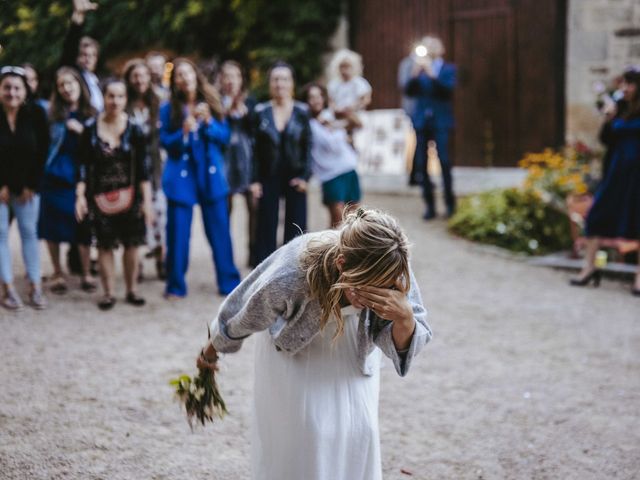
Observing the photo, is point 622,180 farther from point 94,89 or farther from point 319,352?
point 319,352

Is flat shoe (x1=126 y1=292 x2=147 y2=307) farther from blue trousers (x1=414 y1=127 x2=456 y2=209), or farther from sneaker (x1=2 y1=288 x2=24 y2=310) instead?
blue trousers (x1=414 y1=127 x2=456 y2=209)

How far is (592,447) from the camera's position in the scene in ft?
12.9

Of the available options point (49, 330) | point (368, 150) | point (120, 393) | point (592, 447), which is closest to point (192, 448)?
point (120, 393)

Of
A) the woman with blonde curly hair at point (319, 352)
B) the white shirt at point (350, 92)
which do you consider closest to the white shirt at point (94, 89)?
the white shirt at point (350, 92)

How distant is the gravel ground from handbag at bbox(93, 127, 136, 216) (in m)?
0.82

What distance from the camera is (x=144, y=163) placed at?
6191 mm

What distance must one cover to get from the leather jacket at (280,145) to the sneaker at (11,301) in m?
2.24

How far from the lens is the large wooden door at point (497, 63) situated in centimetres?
1111

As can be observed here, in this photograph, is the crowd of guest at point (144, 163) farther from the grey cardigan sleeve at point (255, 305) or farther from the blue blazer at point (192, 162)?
the grey cardigan sleeve at point (255, 305)

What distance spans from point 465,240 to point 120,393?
5618 millimetres

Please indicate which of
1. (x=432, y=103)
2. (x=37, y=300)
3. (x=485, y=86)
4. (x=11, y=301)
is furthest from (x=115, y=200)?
(x=485, y=86)

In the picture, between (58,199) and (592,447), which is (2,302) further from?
(592,447)

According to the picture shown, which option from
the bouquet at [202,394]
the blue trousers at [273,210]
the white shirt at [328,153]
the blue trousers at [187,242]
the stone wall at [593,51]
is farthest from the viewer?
the stone wall at [593,51]

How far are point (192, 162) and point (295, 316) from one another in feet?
13.7
